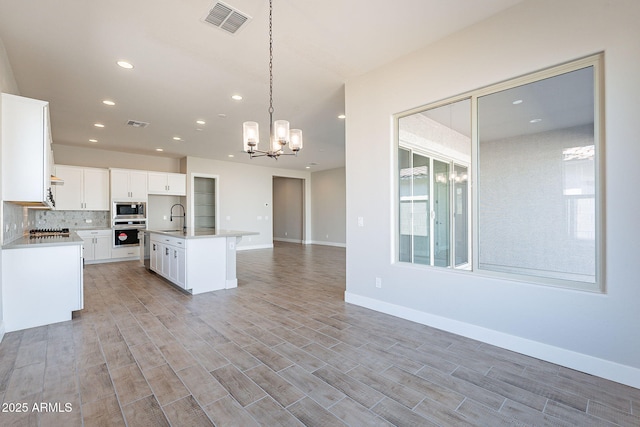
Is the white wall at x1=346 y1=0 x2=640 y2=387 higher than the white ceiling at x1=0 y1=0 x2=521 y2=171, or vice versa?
the white ceiling at x1=0 y1=0 x2=521 y2=171

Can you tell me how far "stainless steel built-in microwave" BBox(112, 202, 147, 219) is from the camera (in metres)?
7.17

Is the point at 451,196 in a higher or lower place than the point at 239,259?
higher

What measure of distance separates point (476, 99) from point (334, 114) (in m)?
2.74

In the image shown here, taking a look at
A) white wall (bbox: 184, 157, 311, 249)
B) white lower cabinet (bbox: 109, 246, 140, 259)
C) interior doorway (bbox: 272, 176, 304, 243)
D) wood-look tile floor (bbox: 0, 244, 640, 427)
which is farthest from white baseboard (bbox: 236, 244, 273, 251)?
wood-look tile floor (bbox: 0, 244, 640, 427)

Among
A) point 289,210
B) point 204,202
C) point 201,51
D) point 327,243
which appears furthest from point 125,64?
point 289,210

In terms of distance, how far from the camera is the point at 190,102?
15.1ft

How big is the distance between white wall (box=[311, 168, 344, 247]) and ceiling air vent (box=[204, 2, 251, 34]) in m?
8.06

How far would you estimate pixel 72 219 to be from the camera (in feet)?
23.3

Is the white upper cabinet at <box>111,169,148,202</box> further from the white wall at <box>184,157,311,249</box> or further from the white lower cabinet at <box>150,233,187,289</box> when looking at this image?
the white lower cabinet at <box>150,233,187,289</box>

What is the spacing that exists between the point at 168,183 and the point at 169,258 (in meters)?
4.07

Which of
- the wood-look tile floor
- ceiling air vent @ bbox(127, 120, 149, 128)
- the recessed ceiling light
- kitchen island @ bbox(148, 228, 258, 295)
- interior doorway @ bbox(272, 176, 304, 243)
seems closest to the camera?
the wood-look tile floor

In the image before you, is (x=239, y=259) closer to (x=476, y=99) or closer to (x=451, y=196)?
(x=451, y=196)

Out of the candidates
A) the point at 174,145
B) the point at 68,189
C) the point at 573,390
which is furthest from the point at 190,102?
the point at 573,390

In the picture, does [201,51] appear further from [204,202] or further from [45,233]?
[204,202]
